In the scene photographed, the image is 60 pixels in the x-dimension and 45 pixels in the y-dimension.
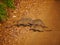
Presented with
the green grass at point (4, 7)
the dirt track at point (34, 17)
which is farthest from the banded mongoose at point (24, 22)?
the green grass at point (4, 7)

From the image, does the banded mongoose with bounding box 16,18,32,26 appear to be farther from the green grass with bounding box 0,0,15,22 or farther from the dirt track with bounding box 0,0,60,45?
the green grass with bounding box 0,0,15,22

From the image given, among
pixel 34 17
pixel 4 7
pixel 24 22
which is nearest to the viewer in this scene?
pixel 24 22

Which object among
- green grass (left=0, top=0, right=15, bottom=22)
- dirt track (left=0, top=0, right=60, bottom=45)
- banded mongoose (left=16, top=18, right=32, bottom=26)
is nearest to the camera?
A: dirt track (left=0, top=0, right=60, bottom=45)

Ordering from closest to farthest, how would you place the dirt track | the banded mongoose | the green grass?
the dirt track < the banded mongoose < the green grass

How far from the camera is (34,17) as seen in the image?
863 centimetres

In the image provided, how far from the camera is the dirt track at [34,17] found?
23.1 feet

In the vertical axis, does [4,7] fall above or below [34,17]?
above

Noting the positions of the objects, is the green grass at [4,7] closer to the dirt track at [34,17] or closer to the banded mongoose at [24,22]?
the dirt track at [34,17]

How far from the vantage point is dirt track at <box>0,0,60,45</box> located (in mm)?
7027

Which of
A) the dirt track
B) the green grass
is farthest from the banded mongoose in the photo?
the green grass

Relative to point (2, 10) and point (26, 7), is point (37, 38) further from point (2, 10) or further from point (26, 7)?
point (26, 7)

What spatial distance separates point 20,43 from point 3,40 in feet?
1.95

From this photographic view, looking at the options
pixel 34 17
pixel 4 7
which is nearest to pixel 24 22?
pixel 34 17

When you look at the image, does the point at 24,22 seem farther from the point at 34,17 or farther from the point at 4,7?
the point at 4,7
